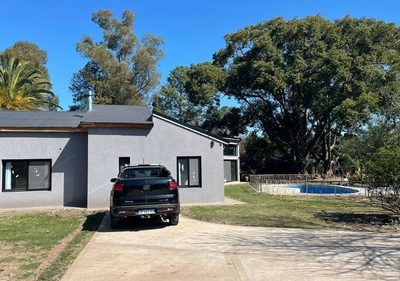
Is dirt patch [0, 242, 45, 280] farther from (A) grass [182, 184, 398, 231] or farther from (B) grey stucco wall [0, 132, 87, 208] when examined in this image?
(B) grey stucco wall [0, 132, 87, 208]

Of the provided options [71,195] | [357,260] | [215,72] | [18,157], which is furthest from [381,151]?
[215,72]

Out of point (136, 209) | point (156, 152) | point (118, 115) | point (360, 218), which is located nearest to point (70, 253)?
point (136, 209)

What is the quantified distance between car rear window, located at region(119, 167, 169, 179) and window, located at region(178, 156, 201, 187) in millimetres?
5755

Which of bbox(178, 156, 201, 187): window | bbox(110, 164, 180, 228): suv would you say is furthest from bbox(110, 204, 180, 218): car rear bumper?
bbox(178, 156, 201, 187): window

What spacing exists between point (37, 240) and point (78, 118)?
32.9 ft

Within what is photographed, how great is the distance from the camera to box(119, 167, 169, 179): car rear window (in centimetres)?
1107

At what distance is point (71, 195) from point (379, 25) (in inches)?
1284

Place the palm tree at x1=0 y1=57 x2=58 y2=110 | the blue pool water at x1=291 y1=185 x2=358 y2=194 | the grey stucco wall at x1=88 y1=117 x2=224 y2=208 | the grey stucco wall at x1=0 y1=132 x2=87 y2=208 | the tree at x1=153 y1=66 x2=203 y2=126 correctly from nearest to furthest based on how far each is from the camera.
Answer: the grey stucco wall at x1=88 y1=117 x2=224 y2=208
the grey stucco wall at x1=0 y1=132 x2=87 y2=208
the blue pool water at x1=291 y1=185 x2=358 y2=194
the palm tree at x1=0 y1=57 x2=58 y2=110
the tree at x1=153 y1=66 x2=203 y2=126

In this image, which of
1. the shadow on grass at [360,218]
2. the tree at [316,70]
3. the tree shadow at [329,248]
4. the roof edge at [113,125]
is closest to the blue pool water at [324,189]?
the tree at [316,70]

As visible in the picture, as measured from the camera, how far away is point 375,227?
10367 mm

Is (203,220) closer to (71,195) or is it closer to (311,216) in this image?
(311,216)

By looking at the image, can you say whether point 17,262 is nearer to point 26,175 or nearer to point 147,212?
point 147,212

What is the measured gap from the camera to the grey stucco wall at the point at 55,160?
53.5ft

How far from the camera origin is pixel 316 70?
36.6 m
